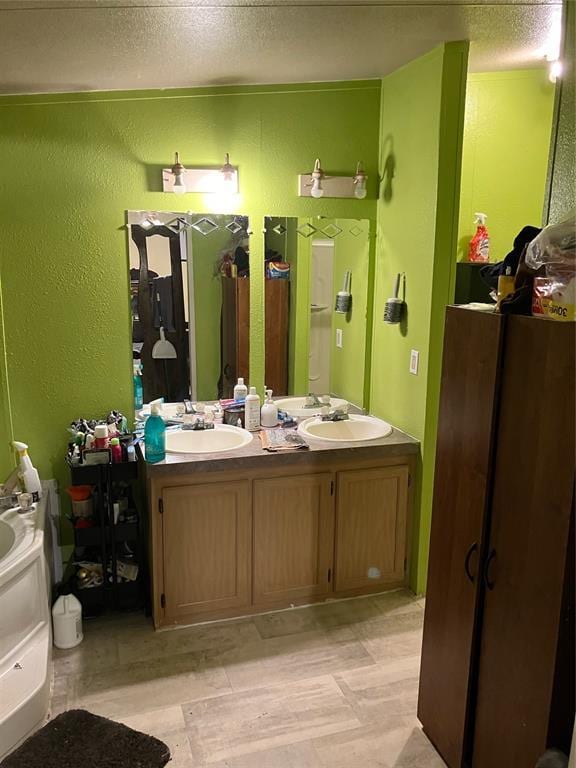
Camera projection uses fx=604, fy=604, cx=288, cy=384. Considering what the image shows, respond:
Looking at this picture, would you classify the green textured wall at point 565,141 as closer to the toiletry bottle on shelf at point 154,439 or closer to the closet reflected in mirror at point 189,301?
the closet reflected in mirror at point 189,301

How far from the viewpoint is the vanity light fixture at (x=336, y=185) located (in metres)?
3.20

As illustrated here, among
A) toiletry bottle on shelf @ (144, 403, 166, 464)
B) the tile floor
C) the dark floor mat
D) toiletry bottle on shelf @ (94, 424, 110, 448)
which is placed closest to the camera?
the dark floor mat

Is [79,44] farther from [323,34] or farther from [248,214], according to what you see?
[248,214]

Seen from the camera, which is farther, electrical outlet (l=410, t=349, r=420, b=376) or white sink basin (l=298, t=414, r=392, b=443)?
white sink basin (l=298, t=414, r=392, b=443)

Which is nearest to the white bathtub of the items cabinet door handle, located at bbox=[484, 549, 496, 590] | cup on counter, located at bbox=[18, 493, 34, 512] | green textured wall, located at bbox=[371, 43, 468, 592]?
cup on counter, located at bbox=[18, 493, 34, 512]

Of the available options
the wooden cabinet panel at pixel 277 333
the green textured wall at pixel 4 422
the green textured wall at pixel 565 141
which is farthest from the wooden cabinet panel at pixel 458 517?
the green textured wall at pixel 4 422

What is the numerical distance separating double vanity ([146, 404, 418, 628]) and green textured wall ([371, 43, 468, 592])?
5.3 inches

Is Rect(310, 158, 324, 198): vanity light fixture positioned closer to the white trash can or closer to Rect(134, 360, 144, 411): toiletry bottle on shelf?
Rect(134, 360, 144, 411): toiletry bottle on shelf

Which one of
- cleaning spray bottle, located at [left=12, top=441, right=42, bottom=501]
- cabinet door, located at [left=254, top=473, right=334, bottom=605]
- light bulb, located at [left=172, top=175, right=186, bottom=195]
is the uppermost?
light bulb, located at [left=172, top=175, right=186, bottom=195]

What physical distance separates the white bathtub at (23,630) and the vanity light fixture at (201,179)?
1.71 meters

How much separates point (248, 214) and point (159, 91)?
72cm

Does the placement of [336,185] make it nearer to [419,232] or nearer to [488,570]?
[419,232]

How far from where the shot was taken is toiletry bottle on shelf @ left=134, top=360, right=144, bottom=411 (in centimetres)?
317

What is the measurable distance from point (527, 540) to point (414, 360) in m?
1.48
